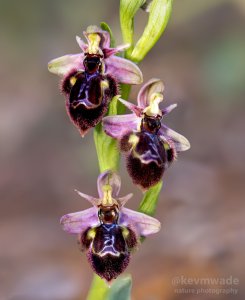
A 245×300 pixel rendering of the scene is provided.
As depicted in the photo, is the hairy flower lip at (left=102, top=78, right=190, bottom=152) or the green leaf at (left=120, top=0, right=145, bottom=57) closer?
the hairy flower lip at (left=102, top=78, right=190, bottom=152)

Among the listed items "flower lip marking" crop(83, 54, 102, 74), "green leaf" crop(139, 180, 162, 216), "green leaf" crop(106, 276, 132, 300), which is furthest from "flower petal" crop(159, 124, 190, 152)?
"green leaf" crop(106, 276, 132, 300)

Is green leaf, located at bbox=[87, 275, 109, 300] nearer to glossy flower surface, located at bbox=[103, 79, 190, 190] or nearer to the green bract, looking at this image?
glossy flower surface, located at bbox=[103, 79, 190, 190]

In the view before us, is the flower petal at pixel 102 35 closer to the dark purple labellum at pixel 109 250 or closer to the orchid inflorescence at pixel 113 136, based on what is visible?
the orchid inflorescence at pixel 113 136

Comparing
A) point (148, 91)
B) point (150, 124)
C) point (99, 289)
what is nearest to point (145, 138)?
point (150, 124)

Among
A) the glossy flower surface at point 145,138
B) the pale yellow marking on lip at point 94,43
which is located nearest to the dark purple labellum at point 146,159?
the glossy flower surface at point 145,138

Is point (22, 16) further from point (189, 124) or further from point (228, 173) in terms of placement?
point (228, 173)

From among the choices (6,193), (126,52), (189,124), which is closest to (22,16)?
(189,124)
